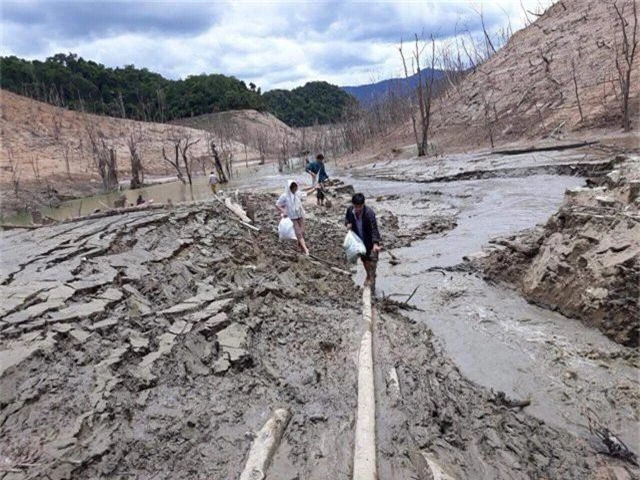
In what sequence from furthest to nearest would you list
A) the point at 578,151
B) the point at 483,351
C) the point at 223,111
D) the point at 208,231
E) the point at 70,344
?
the point at 223,111
the point at 578,151
the point at 208,231
the point at 483,351
the point at 70,344

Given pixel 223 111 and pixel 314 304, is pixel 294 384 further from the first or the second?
pixel 223 111

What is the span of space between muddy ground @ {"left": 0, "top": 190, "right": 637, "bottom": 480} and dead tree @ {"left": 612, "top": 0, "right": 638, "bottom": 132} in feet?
61.5

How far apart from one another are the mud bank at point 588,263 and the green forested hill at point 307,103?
80.9 meters

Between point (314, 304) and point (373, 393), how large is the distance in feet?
7.62

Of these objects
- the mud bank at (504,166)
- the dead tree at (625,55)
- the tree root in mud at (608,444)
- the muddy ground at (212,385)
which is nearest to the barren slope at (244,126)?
the mud bank at (504,166)

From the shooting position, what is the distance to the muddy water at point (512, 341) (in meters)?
4.16

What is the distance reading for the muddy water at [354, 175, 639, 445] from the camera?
13.6 ft

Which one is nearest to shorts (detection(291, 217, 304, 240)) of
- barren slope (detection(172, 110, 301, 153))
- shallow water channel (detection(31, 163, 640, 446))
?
shallow water channel (detection(31, 163, 640, 446))

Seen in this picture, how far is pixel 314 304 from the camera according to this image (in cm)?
631

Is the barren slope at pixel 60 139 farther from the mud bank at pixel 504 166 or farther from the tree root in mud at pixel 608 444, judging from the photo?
the tree root in mud at pixel 608 444

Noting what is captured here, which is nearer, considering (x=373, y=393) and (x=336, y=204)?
(x=373, y=393)

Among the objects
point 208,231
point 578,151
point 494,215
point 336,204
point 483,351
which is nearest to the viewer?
point 483,351

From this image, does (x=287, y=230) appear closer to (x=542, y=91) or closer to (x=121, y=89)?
(x=542, y=91)

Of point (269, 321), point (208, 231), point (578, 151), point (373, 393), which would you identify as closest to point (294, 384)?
point (373, 393)
